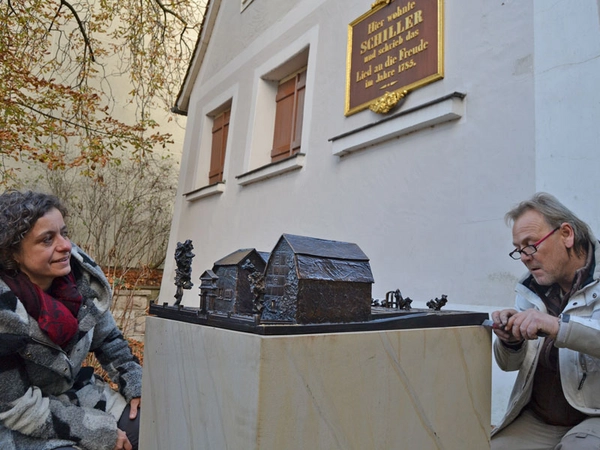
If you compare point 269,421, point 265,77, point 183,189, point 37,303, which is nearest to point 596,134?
point 269,421

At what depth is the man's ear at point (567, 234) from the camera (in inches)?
71.6

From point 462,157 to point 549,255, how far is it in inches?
62.9

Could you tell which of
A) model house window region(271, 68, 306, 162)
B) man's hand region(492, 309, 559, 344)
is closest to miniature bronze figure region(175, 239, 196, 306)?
man's hand region(492, 309, 559, 344)

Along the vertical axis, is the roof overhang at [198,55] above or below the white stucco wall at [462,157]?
above

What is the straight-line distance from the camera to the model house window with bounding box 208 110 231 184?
7410 millimetres

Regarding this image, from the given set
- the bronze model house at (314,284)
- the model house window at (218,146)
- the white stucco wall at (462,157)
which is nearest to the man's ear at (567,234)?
the bronze model house at (314,284)

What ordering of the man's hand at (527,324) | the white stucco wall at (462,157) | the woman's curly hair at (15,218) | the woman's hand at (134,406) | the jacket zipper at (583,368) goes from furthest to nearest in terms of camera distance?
1. the white stucco wall at (462,157)
2. the woman's hand at (134,406)
3. the woman's curly hair at (15,218)
4. the jacket zipper at (583,368)
5. the man's hand at (527,324)

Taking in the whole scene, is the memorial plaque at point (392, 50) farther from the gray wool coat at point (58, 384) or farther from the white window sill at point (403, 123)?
the gray wool coat at point (58, 384)

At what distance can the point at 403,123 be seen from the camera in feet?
12.3

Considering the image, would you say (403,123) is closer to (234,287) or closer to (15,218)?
(234,287)

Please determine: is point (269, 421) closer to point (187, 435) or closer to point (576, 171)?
point (187, 435)

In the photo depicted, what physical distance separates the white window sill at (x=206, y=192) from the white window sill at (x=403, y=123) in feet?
8.33

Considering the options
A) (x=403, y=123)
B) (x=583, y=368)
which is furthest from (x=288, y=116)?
(x=583, y=368)

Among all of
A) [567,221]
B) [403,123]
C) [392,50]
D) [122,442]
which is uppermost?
[392,50]
